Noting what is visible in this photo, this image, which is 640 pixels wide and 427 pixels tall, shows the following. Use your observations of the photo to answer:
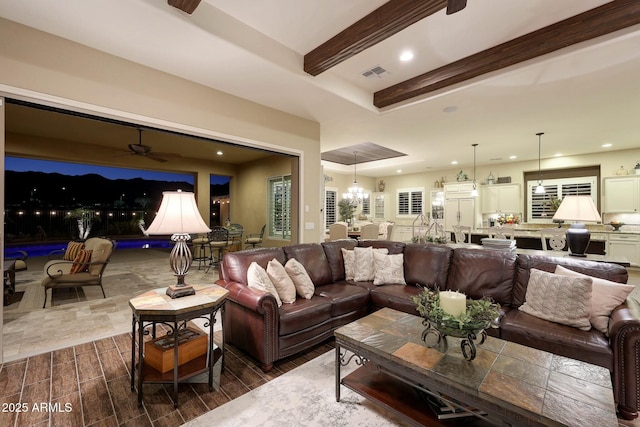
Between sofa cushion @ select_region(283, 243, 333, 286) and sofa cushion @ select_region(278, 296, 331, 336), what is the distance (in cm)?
55

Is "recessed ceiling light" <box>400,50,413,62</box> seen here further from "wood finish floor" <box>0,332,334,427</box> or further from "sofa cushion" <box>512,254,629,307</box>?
"wood finish floor" <box>0,332,334,427</box>

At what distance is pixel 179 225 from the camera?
2178 millimetres

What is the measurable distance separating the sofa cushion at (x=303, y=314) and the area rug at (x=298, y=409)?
1.34 feet

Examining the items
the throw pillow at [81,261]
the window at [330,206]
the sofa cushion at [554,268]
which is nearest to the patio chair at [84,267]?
the throw pillow at [81,261]

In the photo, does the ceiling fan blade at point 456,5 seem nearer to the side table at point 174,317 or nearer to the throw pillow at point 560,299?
the throw pillow at point 560,299

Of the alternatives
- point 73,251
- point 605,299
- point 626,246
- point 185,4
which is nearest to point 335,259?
point 605,299

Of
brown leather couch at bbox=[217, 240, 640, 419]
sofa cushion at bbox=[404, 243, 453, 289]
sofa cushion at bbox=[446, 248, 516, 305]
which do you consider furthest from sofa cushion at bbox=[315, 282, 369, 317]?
Answer: sofa cushion at bbox=[446, 248, 516, 305]

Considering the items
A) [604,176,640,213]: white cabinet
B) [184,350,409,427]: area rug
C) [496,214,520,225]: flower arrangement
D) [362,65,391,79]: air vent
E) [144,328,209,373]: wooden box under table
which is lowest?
[184,350,409,427]: area rug

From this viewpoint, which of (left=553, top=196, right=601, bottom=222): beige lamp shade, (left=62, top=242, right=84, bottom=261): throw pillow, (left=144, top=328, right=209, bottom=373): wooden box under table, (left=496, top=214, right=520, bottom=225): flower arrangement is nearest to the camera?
(left=144, top=328, right=209, bottom=373): wooden box under table

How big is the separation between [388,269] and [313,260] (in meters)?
0.96

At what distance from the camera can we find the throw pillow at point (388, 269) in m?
3.45

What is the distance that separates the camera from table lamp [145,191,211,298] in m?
2.16

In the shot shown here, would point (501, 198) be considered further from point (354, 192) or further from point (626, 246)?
point (354, 192)

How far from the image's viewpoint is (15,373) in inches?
91.4
